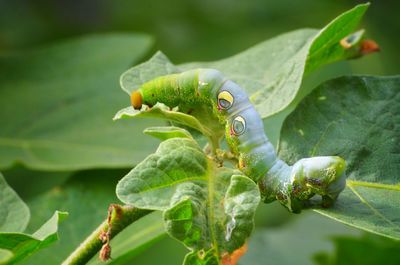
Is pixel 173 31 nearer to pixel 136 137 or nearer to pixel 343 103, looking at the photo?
pixel 136 137

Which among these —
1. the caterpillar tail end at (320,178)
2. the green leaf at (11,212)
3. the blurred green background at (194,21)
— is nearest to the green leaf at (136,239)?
the green leaf at (11,212)

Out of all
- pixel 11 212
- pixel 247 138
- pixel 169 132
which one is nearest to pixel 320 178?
pixel 247 138

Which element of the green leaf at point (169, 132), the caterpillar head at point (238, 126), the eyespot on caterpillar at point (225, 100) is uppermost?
the eyespot on caterpillar at point (225, 100)

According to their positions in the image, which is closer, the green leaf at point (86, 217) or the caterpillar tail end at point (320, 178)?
the caterpillar tail end at point (320, 178)

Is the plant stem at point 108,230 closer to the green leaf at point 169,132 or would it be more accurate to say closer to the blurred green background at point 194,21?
the green leaf at point 169,132

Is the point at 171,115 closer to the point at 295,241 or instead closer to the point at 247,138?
the point at 247,138

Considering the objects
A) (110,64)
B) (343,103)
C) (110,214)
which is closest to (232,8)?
(110,64)

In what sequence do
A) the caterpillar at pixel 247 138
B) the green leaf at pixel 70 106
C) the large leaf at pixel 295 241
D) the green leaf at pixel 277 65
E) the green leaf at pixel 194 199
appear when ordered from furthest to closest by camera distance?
the large leaf at pixel 295 241 → the green leaf at pixel 70 106 → the green leaf at pixel 277 65 → the caterpillar at pixel 247 138 → the green leaf at pixel 194 199
